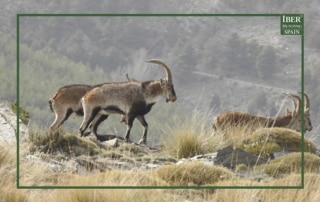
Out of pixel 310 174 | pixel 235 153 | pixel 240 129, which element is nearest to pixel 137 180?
pixel 235 153

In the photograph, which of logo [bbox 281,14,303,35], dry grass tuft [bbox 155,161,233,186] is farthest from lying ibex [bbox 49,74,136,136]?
logo [bbox 281,14,303,35]

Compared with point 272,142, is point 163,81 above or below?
above

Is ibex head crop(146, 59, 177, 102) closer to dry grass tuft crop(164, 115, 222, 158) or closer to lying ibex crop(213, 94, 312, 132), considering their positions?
dry grass tuft crop(164, 115, 222, 158)

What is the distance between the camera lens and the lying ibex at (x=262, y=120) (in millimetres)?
20125

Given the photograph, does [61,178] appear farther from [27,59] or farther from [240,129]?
[27,59]

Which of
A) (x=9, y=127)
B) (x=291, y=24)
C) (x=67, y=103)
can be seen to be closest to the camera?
(x=291, y=24)

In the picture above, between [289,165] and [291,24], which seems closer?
[291,24]

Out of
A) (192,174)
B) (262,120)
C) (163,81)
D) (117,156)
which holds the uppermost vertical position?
(163,81)

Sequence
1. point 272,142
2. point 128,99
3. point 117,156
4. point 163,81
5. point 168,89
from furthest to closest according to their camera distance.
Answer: point 272,142 < point 128,99 < point 163,81 < point 168,89 < point 117,156

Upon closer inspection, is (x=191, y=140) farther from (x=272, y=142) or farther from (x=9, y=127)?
(x=9, y=127)

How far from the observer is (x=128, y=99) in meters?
16.2

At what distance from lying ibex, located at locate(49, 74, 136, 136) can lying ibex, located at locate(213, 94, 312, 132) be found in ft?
11.9

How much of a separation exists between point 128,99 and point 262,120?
19.7 ft

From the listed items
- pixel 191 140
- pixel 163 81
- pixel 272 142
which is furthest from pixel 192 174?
pixel 272 142
